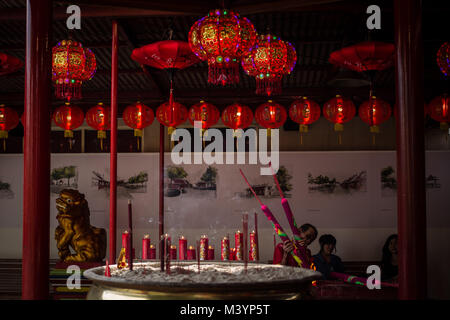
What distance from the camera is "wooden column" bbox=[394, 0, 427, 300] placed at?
2.60 meters

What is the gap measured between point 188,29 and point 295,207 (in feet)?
11.8

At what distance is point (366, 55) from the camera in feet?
14.9

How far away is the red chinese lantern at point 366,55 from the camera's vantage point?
4508mm

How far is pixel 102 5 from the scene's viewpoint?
425cm

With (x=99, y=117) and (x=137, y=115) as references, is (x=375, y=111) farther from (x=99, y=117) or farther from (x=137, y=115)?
(x=99, y=117)

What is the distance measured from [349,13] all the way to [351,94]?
2276 mm

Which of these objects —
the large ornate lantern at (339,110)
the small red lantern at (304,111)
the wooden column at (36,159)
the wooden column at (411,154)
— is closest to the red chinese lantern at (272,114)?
the small red lantern at (304,111)

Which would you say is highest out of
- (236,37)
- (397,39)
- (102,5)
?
(102,5)

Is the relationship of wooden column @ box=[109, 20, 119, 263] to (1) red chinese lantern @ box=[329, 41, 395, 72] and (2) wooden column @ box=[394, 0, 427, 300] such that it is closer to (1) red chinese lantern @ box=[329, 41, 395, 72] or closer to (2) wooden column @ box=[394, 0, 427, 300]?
(1) red chinese lantern @ box=[329, 41, 395, 72]

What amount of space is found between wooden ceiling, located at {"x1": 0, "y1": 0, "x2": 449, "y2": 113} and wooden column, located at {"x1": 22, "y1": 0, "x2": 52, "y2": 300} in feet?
5.17
